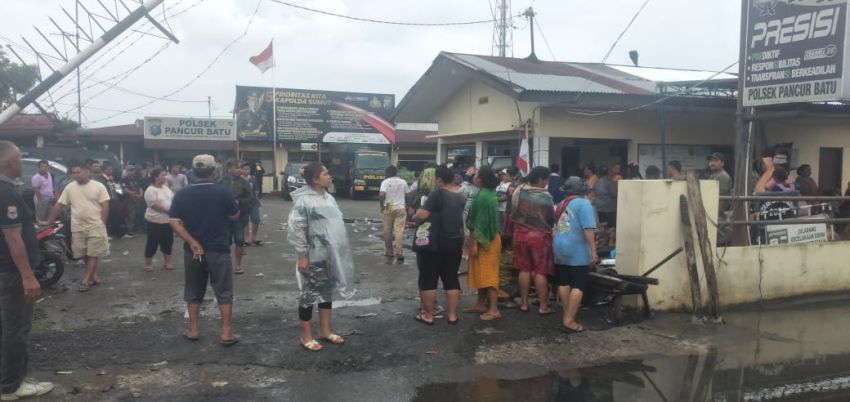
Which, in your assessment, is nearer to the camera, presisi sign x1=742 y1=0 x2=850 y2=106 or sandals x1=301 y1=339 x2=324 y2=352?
sandals x1=301 y1=339 x2=324 y2=352

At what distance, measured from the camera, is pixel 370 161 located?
2503 centimetres

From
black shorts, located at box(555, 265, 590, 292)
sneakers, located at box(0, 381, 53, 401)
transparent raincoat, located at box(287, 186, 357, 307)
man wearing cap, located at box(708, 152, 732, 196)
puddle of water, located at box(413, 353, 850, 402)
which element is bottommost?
puddle of water, located at box(413, 353, 850, 402)

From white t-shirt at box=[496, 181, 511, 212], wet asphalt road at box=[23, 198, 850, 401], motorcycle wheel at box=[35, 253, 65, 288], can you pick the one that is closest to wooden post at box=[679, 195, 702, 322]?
wet asphalt road at box=[23, 198, 850, 401]

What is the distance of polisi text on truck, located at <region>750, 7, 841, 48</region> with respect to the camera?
7941 mm

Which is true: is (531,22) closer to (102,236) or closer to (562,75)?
(562,75)

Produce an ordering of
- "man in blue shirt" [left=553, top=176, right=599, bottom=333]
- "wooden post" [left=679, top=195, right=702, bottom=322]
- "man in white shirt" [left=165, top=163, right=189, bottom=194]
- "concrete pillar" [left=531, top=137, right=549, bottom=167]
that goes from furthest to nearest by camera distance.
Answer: "concrete pillar" [left=531, top=137, right=549, bottom=167] < "man in white shirt" [left=165, top=163, right=189, bottom=194] < "wooden post" [left=679, top=195, right=702, bottom=322] < "man in blue shirt" [left=553, top=176, right=599, bottom=333]

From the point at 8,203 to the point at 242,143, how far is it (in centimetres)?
2582

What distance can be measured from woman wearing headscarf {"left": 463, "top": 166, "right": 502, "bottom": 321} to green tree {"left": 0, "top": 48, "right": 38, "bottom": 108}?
1004 inches

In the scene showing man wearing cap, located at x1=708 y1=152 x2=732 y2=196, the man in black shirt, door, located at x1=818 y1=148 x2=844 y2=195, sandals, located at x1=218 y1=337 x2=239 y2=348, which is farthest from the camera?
door, located at x1=818 y1=148 x2=844 y2=195

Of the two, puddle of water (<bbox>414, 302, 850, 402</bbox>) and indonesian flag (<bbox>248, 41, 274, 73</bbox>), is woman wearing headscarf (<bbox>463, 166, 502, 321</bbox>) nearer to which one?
puddle of water (<bbox>414, 302, 850, 402</bbox>)

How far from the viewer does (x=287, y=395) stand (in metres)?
4.54

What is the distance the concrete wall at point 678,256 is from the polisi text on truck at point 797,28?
9.11 ft

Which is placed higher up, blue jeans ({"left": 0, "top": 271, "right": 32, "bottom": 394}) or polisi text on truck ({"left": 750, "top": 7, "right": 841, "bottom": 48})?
polisi text on truck ({"left": 750, "top": 7, "right": 841, "bottom": 48})

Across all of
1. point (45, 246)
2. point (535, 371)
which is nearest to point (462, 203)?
point (535, 371)
